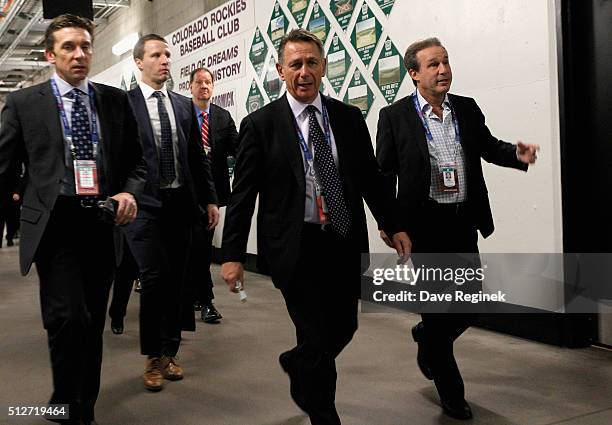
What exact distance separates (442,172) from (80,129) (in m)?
1.39

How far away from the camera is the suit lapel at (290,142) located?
2.14 meters

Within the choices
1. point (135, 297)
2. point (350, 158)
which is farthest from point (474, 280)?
point (135, 297)

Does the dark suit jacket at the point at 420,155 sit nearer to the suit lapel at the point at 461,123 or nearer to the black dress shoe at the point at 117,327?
the suit lapel at the point at 461,123

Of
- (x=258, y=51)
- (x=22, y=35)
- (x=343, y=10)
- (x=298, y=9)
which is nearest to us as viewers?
(x=343, y=10)

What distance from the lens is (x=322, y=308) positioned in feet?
7.02

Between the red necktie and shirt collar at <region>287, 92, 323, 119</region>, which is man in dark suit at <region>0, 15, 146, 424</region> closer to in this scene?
shirt collar at <region>287, 92, 323, 119</region>

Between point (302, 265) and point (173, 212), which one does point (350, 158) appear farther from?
point (173, 212)

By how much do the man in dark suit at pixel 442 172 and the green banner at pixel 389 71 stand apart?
6.45 feet

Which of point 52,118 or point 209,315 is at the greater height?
point 52,118

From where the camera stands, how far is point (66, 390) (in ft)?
7.43

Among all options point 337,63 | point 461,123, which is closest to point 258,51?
point 337,63

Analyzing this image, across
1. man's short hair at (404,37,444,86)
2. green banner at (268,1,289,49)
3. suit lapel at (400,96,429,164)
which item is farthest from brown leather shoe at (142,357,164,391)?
green banner at (268,1,289,49)

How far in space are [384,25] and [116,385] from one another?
3129 mm

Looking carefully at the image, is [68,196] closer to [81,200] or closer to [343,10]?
[81,200]
